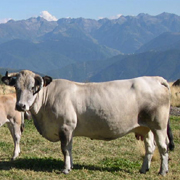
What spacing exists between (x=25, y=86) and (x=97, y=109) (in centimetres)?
162

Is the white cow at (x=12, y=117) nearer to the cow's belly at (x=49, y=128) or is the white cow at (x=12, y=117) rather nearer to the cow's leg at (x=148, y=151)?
the cow's belly at (x=49, y=128)

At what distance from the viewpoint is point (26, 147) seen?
35.8 ft

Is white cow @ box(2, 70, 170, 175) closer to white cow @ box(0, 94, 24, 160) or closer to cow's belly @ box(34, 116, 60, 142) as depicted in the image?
cow's belly @ box(34, 116, 60, 142)

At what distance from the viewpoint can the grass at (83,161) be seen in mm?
7989

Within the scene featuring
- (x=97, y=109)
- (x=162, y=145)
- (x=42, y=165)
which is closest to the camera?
(x=97, y=109)

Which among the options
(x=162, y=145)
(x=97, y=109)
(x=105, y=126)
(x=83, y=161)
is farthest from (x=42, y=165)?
(x=162, y=145)

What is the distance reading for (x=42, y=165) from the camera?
866 cm

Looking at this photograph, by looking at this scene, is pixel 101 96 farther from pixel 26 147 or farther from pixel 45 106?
pixel 26 147

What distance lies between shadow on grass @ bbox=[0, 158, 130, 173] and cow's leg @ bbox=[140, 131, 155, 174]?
0.42m

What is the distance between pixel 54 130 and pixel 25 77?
4.32 feet

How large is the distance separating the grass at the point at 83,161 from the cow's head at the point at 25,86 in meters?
1.54

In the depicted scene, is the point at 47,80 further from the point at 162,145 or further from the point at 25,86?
the point at 162,145

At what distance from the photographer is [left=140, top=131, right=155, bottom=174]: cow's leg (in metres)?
8.40

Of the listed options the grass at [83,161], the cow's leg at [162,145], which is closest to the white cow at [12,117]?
the grass at [83,161]
